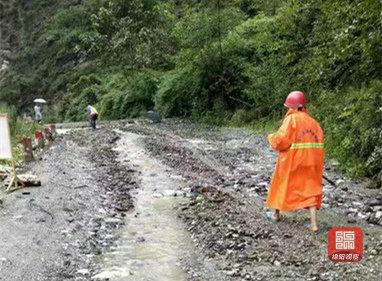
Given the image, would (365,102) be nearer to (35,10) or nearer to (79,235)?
(79,235)

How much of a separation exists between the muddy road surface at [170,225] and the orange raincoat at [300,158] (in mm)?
516

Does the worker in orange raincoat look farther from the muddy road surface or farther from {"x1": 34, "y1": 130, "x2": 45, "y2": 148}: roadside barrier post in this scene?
{"x1": 34, "y1": 130, "x2": 45, "y2": 148}: roadside barrier post

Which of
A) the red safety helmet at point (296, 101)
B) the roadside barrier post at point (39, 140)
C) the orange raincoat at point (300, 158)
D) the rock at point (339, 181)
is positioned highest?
the red safety helmet at point (296, 101)

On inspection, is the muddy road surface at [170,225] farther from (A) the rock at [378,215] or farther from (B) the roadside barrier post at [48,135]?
(B) the roadside barrier post at [48,135]

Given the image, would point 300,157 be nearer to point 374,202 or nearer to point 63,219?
point 374,202

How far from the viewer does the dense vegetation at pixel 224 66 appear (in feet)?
44.9

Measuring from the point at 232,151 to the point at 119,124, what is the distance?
46.5ft

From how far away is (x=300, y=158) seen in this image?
323 inches

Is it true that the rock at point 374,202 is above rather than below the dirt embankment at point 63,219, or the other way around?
below

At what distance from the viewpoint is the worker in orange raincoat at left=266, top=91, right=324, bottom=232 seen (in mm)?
8180

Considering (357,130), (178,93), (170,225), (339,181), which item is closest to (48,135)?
(178,93)

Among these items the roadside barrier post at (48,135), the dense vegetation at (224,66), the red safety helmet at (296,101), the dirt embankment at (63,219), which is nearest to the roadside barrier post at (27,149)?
the dirt embankment at (63,219)

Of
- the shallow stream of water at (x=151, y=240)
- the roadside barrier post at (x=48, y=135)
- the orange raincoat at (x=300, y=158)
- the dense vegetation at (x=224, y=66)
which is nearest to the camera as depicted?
the shallow stream of water at (x=151, y=240)

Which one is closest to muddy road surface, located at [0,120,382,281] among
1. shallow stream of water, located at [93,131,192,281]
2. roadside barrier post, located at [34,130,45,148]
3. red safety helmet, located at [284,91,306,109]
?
shallow stream of water, located at [93,131,192,281]
